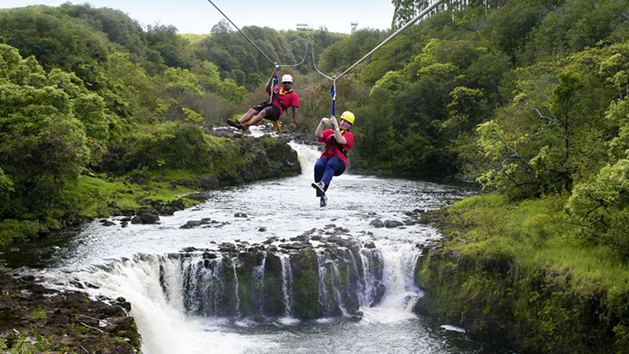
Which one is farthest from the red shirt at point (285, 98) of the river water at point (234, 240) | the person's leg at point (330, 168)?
the river water at point (234, 240)

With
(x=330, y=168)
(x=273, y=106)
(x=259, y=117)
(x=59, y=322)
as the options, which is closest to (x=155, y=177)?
(x=59, y=322)

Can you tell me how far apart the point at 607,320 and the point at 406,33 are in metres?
67.4

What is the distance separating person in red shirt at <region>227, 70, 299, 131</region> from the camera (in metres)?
12.1

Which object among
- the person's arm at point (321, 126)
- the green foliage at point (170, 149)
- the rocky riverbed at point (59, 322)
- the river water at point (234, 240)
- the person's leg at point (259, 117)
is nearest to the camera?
the person's arm at point (321, 126)

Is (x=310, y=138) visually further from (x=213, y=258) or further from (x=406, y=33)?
(x=213, y=258)

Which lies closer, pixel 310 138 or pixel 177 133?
pixel 177 133

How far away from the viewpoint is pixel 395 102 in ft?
176

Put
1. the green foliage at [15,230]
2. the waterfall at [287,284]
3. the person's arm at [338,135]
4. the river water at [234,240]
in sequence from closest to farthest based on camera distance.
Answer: the person's arm at [338,135] → the river water at [234,240] → the waterfall at [287,284] → the green foliage at [15,230]

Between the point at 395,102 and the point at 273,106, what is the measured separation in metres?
42.8

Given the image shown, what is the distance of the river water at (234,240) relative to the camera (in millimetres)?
16031

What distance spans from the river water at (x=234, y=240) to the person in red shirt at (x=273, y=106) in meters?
6.94

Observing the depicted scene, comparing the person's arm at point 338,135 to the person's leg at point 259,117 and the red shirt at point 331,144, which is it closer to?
the red shirt at point 331,144

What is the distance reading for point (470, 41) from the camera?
55.5 meters

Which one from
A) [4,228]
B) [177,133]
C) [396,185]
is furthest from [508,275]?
[177,133]
